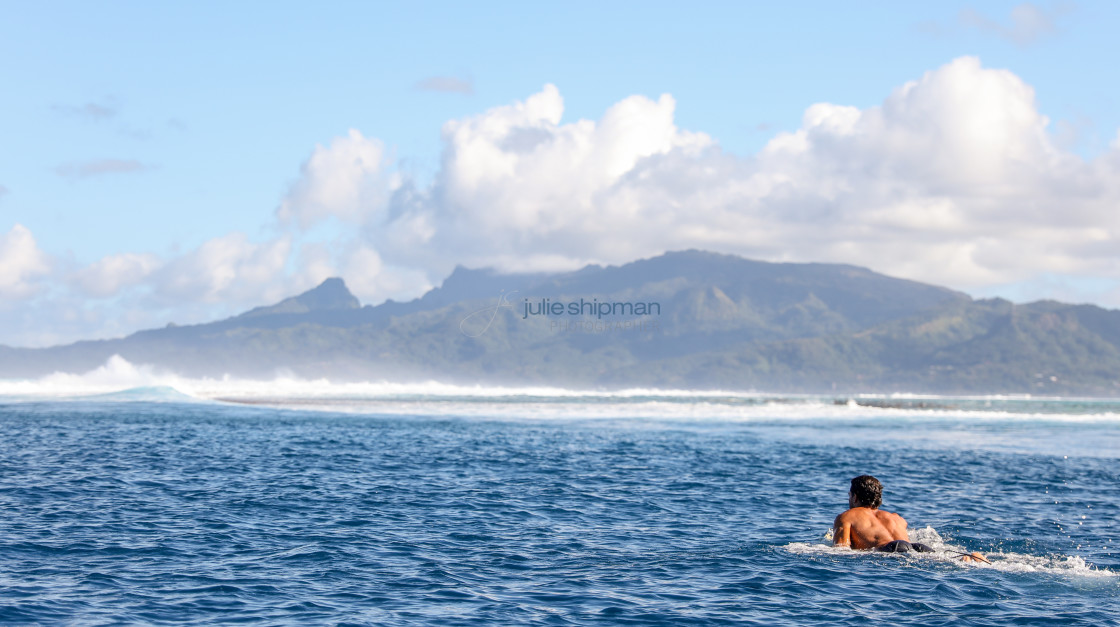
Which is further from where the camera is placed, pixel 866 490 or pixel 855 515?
pixel 855 515

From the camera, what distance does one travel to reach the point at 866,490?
2150 cm

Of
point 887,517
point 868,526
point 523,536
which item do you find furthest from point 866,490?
point 523,536

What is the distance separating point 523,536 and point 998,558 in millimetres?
11481

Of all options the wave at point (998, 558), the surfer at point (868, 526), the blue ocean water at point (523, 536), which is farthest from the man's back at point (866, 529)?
the blue ocean water at point (523, 536)

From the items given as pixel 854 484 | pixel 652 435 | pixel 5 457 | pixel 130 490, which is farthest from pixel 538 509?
pixel 652 435

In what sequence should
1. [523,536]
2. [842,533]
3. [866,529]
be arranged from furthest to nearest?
[523,536], [842,533], [866,529]

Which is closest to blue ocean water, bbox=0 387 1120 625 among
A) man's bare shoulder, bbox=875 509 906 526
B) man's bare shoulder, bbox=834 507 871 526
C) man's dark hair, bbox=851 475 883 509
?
man's bare shoulder, bbox=834 507 871 526

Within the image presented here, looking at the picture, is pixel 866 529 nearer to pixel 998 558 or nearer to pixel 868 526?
pixel 868 526

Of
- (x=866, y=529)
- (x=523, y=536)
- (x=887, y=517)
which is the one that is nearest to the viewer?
(x=866, y=529)

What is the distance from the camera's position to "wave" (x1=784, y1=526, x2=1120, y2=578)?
2044 centimetres

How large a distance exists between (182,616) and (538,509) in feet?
47.7

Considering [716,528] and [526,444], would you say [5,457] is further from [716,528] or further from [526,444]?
[716,528]

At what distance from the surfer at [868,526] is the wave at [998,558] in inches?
8.4

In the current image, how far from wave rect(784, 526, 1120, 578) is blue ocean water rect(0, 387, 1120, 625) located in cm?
10
